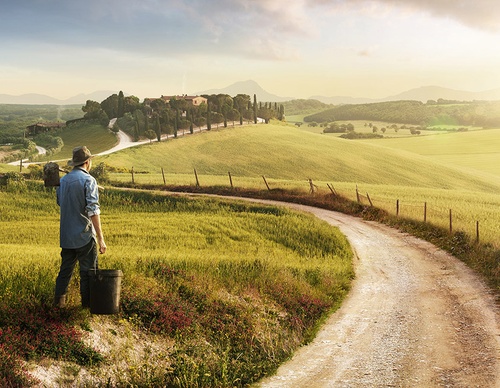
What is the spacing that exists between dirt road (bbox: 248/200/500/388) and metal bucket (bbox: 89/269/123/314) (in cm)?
350

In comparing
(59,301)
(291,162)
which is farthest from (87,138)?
(59,301)

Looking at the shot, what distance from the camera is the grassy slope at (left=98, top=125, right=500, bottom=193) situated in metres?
82.8

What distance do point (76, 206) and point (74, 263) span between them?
113cm

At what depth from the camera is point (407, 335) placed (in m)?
11.6

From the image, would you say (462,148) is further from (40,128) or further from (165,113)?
(40,128)

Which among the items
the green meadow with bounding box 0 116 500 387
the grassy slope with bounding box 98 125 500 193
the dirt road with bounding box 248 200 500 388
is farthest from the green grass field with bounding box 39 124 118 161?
the dirt road with bounding box 248 200 500 388

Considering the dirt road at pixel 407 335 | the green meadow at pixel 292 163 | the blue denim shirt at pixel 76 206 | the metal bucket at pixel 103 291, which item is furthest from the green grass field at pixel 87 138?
the metal bucket at pixel 103 291

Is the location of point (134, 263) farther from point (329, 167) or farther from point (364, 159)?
point (364, 159)

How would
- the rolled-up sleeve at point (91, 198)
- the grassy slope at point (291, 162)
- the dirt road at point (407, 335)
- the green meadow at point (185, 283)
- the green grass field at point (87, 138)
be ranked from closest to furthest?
the green meadow at point (185, 283) < the rolled-up sleeve at point (91, 198) < the dirt road at point (407, 335) < the grassy slope at point (291, 162) < the green grass field at point (87, 138)

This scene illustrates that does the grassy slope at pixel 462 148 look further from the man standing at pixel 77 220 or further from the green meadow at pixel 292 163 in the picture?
the man standing at pixel 77 220

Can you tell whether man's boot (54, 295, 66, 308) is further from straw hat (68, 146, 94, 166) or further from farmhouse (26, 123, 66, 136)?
farmhouse (26, 123, 66, 136)

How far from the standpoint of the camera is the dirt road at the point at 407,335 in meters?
9.27

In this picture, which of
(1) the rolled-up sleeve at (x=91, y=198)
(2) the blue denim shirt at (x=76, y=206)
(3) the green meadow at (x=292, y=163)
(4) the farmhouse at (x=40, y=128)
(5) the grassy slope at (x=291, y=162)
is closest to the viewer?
(1) the rolled-up sleeve at (x=91, y=198)

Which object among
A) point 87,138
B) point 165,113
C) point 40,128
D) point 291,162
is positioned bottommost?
point 291,162
